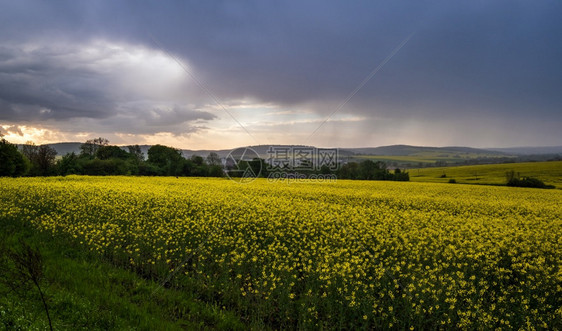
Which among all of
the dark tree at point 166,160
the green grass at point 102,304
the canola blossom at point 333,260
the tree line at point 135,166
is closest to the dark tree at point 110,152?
the tree line at point 135,166

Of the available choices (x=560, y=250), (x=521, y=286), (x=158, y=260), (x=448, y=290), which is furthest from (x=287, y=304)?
(x=560, y=250)

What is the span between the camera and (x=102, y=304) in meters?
6.42

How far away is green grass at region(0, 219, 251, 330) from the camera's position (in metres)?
5.42

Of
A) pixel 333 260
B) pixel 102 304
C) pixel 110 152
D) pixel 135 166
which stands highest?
pixel 110 152

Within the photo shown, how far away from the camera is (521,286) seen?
24.2 ft

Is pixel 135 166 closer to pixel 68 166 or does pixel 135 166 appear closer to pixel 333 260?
pixel 68 166

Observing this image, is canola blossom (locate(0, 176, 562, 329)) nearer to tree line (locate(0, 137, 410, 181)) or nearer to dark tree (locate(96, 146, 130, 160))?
tree line (locate(0, 137, 410, 181))

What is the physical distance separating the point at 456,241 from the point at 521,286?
8.66 ft

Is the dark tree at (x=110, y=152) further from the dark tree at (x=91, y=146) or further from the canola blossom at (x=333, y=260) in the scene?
the canola blossom at (x=333, y=260)

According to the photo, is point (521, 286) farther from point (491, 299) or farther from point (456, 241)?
point (456, 241)

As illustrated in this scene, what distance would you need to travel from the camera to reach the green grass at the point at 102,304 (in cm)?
542

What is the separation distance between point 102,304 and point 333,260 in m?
5.42

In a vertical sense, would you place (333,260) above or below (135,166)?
below

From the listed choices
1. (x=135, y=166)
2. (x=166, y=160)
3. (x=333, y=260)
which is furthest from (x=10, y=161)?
(x=333, y=260)
